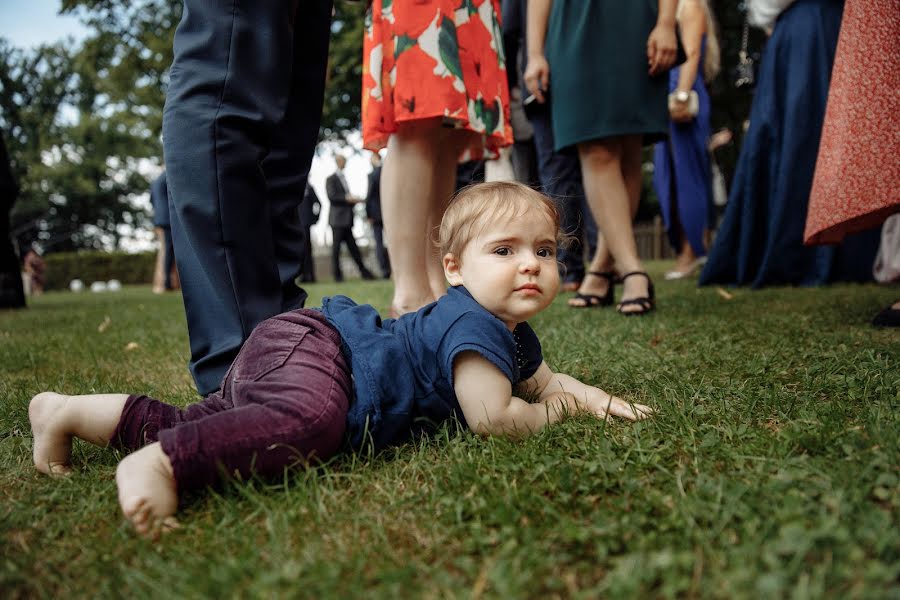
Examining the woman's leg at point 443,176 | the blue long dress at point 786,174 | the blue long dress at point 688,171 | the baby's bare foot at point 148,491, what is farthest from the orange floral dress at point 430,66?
the blue long dress at point 688,171

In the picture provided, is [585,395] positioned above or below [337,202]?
below

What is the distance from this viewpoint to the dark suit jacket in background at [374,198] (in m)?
10.7

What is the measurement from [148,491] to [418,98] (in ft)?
5.84

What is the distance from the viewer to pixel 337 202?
12.1m

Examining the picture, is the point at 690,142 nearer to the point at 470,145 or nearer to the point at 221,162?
the point at 470,145

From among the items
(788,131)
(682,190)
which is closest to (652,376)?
(788,131)

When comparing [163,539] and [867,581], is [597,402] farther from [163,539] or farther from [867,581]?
[163,539]

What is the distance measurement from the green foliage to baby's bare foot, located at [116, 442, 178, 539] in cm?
2673

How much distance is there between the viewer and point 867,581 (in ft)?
2.27

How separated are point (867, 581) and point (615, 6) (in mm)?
3066

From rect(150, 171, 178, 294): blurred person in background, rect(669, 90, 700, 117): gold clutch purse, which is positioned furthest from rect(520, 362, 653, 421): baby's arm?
rect(150, 171, 178, 294): blurred person in background

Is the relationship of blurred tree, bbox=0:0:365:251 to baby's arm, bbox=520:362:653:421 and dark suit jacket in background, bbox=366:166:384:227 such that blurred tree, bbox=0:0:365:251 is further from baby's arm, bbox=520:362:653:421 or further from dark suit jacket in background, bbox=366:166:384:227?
baby's arm, bbox=520:362:653:421

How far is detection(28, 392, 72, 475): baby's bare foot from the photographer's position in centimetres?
125

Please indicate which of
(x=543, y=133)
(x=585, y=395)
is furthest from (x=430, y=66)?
(x=543, y=133)
